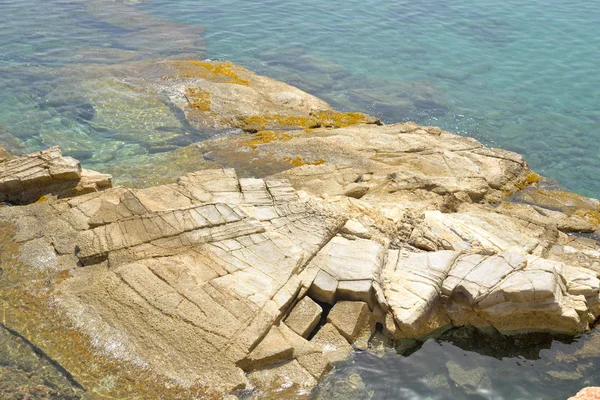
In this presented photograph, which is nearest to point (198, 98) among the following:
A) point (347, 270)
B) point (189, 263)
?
point (189, 263)

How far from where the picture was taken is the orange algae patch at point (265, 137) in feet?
66.4

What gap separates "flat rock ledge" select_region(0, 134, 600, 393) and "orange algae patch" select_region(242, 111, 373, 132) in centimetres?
641

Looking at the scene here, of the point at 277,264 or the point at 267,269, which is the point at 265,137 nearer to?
the point at 277,264

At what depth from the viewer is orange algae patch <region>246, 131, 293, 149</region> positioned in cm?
2025

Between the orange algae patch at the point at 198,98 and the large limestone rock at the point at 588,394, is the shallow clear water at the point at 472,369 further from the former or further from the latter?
the orange algae patch at the point at 198,98

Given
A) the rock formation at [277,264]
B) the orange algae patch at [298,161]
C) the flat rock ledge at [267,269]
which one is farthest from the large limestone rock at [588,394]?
the orange algae patch at [298,161]

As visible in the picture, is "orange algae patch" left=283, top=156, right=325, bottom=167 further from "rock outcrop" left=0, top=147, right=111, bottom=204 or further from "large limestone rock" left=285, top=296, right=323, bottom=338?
"large limestone rock" left=285, top=296, right=323, bottom=338

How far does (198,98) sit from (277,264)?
12.7m

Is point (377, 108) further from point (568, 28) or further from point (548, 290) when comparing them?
point (568, 28)

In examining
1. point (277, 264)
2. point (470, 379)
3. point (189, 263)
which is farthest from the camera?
point (277, 264)

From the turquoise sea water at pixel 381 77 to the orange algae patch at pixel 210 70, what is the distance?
2542 mm

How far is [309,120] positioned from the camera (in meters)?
22.4

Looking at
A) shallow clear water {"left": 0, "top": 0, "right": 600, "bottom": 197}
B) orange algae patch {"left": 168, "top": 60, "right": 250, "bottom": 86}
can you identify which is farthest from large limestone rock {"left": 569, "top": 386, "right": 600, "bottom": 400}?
orange algae patch {"left": 168, "top": 60, "right": 250, "bottom": 86}

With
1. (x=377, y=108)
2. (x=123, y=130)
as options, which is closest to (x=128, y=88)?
(x=123, y=130)
